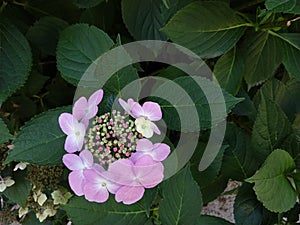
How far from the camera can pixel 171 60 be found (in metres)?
0.89

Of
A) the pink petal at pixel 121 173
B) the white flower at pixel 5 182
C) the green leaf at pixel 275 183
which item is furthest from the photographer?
the white flower at pixel 5 182

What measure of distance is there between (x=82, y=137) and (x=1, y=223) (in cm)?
40

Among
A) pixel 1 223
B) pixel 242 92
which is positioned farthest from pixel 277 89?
pixel 1 223

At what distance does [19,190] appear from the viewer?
2.64ft

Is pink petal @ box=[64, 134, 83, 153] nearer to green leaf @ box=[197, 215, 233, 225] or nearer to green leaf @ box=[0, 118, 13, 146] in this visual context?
green leaf @ box=[0, 118, 13, 146]

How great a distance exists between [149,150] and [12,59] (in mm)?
281

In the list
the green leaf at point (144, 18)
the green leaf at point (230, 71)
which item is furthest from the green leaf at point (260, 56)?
the green leaf at point (144, 18)

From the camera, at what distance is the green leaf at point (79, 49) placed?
0.70 m

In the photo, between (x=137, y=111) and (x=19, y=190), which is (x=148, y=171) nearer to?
(x=137, y=111)

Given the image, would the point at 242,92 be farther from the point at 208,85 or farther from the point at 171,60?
the point at 208,85

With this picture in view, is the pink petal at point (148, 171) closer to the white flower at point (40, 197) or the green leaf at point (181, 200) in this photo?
the green leaf at point (181, 200)

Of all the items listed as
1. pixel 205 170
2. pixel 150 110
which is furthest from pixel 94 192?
pixel 205 170

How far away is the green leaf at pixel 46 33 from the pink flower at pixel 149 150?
30 cm

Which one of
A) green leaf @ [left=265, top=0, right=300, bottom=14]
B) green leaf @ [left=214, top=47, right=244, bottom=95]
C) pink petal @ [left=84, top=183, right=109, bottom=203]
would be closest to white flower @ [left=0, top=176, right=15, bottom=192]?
pink petal @ [left=84, top=183, right=109, bottom=203]
